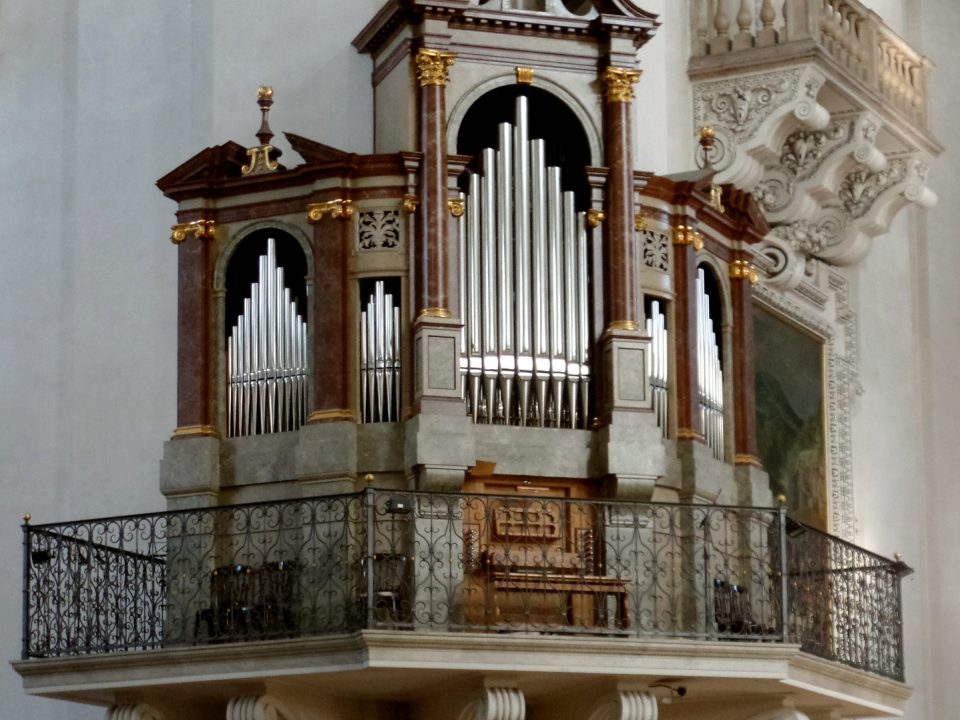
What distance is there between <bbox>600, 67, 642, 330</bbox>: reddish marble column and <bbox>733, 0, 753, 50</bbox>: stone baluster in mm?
3123

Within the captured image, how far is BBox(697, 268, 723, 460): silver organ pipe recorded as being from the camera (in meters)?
→ 19.0

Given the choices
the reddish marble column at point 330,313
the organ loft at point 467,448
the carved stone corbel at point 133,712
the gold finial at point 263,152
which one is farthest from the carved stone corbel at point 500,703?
the gold finial at point 263,152

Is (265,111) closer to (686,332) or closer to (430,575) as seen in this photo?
(686,332)

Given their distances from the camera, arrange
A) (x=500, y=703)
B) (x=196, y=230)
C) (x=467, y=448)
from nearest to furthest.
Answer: (x=500, y=703) < (x=467, y=448) < (x=196, y=230)

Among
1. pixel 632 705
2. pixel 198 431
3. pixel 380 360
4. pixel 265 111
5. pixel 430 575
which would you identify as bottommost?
pixel 632 705

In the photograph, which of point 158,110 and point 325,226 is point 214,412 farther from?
point 158,110

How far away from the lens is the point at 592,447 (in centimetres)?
1798

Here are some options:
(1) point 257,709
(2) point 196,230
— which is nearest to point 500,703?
(1) point 257,709

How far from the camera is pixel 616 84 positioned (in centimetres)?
1861

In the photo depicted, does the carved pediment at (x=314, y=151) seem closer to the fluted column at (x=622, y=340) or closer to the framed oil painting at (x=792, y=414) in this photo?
the fluted column at (x=622, y=340)

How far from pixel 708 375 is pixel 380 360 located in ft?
9.30

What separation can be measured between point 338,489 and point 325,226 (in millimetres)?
2021

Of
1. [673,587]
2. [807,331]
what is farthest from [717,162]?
[673,587]

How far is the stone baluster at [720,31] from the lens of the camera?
21672mm
